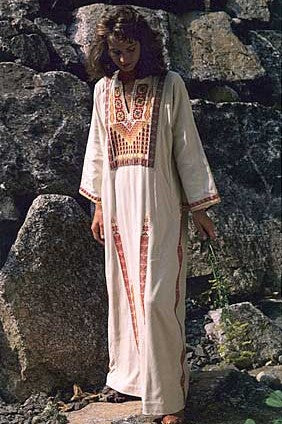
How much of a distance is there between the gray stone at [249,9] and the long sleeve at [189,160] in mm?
2436

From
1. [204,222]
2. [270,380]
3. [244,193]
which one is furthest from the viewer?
[244,193]

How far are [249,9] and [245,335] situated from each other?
2.53 metres

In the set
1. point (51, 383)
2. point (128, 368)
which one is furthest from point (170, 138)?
point (51, 383)

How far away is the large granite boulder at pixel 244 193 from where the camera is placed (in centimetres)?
530

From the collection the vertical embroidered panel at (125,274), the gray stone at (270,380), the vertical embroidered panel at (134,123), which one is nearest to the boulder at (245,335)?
the gray stone at (270,380)

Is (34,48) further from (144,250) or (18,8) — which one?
(144,250)

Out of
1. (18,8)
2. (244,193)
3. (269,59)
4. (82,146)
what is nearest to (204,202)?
(82,146)

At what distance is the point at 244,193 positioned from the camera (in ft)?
18.4

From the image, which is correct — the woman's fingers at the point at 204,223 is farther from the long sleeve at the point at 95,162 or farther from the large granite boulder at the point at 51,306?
the large granite boulder at the point at 51,306

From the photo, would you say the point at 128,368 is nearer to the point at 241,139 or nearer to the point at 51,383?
the point at 51,383

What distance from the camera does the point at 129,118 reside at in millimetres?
3914

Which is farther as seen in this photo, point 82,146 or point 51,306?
point 82,146

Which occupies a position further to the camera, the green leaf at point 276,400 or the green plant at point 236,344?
the green plant at point 236,344

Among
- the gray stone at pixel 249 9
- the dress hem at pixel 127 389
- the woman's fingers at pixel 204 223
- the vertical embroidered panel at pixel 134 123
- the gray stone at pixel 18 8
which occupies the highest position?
the gray stone at pixel 18 8
